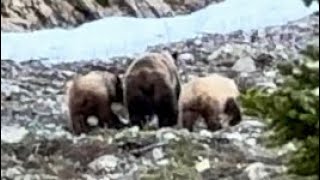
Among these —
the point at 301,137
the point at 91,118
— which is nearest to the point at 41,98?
the point at 91,118

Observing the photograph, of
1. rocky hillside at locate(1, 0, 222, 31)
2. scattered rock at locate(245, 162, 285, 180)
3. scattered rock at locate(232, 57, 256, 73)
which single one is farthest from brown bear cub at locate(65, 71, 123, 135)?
scattered rock at locate(245, 162, 285, 180)

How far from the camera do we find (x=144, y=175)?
3385 millimetres

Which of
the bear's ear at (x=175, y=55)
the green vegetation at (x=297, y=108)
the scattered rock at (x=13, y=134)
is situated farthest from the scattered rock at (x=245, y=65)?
the green vegetation at (x=297, y=108)

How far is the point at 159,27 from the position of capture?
12.7 ft

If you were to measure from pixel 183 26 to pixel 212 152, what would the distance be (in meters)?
0.63

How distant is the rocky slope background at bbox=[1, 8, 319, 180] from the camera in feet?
11.1

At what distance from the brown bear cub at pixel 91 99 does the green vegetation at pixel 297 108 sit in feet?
5.82

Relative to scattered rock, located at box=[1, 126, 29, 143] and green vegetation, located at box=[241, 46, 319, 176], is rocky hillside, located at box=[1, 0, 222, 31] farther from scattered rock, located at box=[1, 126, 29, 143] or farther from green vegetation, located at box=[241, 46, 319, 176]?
green vegetation, located at box=[241, 46, 319, 176]

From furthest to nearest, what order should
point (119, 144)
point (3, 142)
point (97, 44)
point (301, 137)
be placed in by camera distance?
1. point (97, 44)
2. point (119, 144)
3. point (3, 142)
4. point (301, 137)

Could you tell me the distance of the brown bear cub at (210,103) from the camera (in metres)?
3.71

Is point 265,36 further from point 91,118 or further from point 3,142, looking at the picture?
point 3,142

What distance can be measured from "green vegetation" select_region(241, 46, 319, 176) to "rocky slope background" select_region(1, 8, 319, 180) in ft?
3.58

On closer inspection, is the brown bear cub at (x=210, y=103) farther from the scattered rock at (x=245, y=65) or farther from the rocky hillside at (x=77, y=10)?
the rocky hillside at (x=77, y=10)

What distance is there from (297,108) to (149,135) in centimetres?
181
